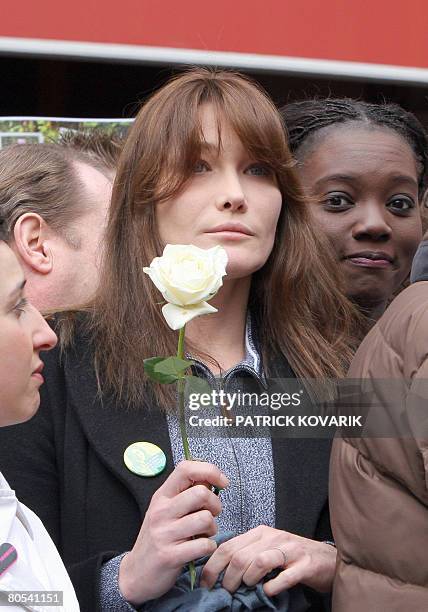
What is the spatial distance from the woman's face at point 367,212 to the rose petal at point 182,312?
1.09 meters

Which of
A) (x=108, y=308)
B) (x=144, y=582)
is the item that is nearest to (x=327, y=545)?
(x=144, y=582)

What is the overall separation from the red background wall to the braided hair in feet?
1.35

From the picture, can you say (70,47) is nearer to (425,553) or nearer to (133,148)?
(133,148)

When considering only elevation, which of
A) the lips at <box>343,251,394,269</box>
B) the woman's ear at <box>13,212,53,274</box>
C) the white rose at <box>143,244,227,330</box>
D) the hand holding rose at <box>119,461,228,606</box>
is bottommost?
the hand holding rose at <box>119,461,228,606</box>

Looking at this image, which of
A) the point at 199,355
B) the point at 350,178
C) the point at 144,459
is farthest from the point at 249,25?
the point at 144,459

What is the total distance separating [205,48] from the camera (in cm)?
321

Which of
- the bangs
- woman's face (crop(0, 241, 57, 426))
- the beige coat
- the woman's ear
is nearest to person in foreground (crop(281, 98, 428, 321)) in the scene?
the bangs

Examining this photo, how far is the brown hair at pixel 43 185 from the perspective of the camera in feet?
8.92

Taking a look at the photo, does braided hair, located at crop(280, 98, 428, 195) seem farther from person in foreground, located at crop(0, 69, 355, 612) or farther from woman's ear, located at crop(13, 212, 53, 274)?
woman's ear, located at crop(13, 212, 53, 274)

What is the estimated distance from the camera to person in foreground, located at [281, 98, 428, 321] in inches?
105

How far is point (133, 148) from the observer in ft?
7.45

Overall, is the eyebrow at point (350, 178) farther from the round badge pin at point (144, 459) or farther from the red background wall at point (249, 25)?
the round badge pin at point (144, 459)

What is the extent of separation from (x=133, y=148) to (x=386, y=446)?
95 cm

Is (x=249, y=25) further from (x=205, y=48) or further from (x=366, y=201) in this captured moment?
(x=366, y=201)
